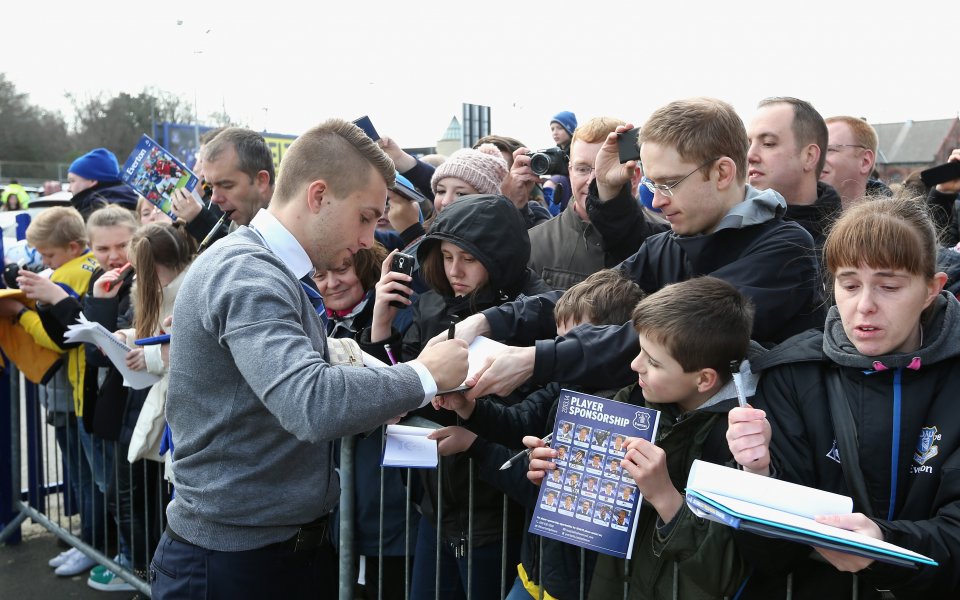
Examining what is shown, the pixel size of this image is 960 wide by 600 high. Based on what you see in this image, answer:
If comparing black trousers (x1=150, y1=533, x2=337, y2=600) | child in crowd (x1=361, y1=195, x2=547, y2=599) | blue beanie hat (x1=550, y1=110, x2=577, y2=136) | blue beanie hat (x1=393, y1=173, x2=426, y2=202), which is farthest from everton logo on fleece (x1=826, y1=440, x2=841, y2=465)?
blue beanie hat (x1=550, y1=110, x2=577, y2=136)

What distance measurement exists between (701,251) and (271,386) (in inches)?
59.1

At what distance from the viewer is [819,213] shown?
3465 mm

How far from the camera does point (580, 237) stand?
3947 mm

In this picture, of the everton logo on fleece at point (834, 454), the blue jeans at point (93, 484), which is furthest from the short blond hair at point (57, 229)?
the everton logo on fleece at point (834, 454)

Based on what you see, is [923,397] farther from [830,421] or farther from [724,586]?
[724,586]

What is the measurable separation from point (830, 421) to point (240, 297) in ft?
5.01

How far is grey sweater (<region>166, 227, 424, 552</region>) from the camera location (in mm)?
1968

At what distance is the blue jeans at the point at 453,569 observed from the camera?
3.00 metres

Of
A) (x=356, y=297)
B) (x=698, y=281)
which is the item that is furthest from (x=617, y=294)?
(x=356, y=297)

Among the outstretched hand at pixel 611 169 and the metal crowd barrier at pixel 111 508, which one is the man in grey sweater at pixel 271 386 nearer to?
the metal crowd barrier at pixel 111 508

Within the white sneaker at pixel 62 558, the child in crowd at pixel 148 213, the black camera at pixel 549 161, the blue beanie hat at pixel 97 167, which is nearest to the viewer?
the black camera at pixel 549 161

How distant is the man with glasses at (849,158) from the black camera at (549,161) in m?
1.45

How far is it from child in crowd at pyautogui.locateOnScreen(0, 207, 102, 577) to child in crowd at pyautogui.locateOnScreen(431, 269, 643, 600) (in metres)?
2.95

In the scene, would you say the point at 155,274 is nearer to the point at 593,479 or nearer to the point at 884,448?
the point at 593,479
